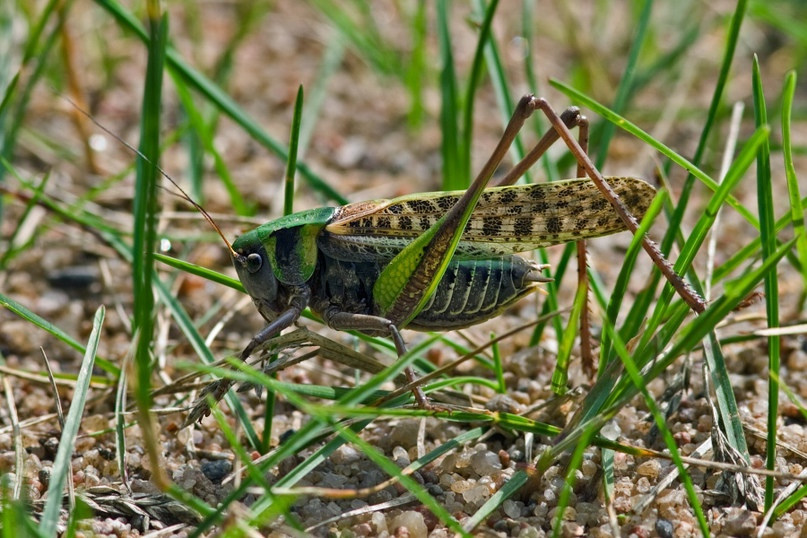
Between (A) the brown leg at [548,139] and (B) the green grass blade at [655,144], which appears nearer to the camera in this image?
(B) the green grass blade at [655,144]

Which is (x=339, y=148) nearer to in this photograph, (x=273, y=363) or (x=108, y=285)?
(x=108, y=285)

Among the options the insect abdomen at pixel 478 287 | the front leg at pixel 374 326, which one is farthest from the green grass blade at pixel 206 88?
the insect abdomen at pixel 478 287

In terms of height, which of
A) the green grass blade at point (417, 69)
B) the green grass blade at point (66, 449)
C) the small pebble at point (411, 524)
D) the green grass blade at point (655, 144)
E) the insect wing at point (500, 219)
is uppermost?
the green grass blade at point (417, 69)

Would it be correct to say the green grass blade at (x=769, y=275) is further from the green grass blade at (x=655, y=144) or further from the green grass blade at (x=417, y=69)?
the green grass blade at (x=417, y=69)

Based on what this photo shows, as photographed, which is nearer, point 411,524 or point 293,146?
point 411,524

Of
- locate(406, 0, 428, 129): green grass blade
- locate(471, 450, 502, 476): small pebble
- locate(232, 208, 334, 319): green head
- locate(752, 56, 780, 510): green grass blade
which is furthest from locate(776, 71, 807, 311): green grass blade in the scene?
locate(406, 0, 428, 129): green grass blade

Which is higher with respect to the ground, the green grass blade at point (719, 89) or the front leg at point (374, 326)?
the green grass blade at point (719, 89)

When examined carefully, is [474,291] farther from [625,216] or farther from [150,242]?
[150,242]

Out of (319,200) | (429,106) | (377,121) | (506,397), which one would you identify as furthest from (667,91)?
(506,397)

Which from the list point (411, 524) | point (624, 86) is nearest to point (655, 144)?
point (624, 86)
